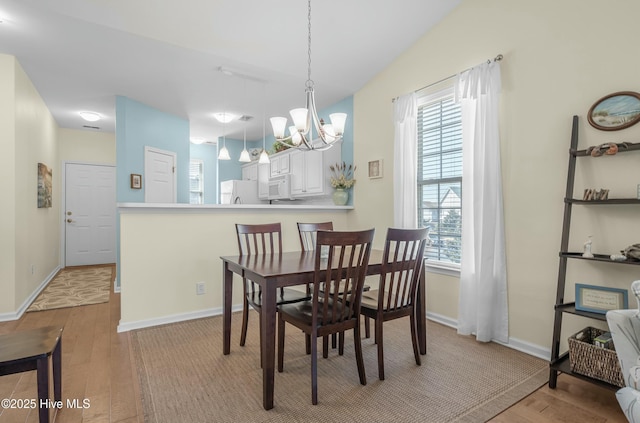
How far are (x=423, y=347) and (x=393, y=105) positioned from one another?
249cm

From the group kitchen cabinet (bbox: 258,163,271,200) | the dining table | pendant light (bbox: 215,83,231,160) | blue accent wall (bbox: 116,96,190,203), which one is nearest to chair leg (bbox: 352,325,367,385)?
the dining table

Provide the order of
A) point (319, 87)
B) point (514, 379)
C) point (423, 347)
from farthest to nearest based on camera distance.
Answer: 1. point (319, 87)
2. point (423, 347)
3. point (514, 379)

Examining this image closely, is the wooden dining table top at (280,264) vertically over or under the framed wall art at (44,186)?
under

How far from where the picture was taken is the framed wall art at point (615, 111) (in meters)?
2.06

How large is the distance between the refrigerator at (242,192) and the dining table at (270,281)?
362cm

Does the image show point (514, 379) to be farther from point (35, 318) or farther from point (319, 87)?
point (35, 318)

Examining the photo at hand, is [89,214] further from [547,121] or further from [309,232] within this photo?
[547,121]

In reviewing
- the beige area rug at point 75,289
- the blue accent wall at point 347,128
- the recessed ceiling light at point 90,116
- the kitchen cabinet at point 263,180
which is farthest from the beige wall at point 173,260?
the recessed ceiling light at point 90,116

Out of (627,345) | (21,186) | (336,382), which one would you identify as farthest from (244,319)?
(21,186)

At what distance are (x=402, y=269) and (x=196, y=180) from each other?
6130 millimetres

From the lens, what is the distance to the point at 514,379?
7.25ft

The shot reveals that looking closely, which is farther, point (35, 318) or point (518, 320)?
point (35, 318)

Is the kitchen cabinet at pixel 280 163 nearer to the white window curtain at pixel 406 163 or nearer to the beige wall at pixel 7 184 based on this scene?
the white window curtain at pixel 406 163

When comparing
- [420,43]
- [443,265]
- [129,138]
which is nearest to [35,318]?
[129,138]
